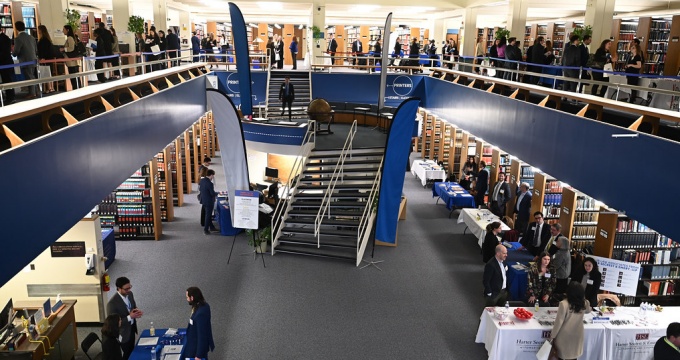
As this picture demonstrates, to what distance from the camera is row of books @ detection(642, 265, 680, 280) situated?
348 inches

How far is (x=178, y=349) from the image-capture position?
6383 mm

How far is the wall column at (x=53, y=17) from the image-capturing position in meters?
12.0

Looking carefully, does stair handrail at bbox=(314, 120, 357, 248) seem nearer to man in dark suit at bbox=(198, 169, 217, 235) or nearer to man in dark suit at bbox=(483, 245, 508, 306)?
man in dark suit at bbox=(198, 169, 217, 235)

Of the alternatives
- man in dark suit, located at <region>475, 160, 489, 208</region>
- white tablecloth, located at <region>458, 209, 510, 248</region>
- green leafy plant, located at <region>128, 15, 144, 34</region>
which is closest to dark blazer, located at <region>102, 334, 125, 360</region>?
white tablecloth, located at <region>458, 209, 510, 248</region>

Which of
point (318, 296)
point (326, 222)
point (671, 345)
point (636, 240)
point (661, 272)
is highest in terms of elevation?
point (636, 240)

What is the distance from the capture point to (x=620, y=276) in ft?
25.0

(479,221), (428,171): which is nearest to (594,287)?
(479,221)

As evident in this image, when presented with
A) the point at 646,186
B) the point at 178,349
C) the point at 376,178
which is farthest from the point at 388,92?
the point at 178,349

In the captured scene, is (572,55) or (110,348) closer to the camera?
(110,348)

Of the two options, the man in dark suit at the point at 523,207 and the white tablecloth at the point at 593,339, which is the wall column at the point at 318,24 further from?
the white tablecloth at the point at 593,339

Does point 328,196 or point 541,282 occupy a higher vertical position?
point 328,196

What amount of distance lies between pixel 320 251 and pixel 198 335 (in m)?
4.90

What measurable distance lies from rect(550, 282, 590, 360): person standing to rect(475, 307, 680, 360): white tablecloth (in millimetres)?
369

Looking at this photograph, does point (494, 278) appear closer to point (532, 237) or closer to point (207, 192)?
point (532, 237)
